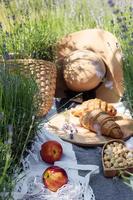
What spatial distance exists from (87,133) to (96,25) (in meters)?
1.46

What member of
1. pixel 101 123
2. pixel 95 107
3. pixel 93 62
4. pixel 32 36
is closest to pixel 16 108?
pixel 101 123

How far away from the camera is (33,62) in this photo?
3096 millimetres

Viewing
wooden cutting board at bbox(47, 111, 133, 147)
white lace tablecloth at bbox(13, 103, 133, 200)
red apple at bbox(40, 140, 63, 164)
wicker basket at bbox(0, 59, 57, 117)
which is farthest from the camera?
wicker basket at bbox(0, 59, 57, 117)

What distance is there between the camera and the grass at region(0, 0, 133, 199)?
2.07 metres

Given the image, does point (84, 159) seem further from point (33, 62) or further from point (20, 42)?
point (20, 42)

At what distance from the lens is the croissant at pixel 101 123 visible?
278cm

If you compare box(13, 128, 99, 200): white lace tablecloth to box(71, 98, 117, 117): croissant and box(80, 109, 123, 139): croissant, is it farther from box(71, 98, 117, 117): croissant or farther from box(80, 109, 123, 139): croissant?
box(71, 98, 117, 117): croissant

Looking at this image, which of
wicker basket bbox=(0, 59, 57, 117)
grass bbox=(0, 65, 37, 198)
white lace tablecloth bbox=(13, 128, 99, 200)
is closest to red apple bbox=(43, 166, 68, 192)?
white lace tablecloth bbox=(13, 128, 99, 200)

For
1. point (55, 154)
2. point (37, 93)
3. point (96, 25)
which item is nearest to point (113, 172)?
point (55, 154)

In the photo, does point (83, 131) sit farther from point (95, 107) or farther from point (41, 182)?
point (41, 182)

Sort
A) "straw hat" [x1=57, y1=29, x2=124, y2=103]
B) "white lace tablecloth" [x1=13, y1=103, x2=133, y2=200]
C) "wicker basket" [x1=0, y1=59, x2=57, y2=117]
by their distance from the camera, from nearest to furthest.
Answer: "white lace tablecloth" [x1=13, y1=103, x2=133, y2=200]
"wicker basket" [x1=0, y1=59, x2=57, y2=117]
"straw hat" [x1=57, y1=29, x2=124, y2=103]

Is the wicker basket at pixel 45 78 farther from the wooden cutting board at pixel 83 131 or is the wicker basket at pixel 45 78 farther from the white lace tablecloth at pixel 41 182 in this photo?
the white lace tablecloth at pixel 41 182

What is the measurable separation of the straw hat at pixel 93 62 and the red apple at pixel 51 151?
108 cm

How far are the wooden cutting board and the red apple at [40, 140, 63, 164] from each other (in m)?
0.28
